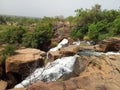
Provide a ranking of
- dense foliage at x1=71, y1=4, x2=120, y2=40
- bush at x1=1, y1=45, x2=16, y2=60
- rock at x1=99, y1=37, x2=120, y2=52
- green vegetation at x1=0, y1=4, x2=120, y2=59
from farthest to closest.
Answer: dense foliage at x1=71, y1=4, x2=120, y2=40, green vegetation at x1=0, y1=4, x2=120, y2=59, rock at x1=99, y1=37, x2=120, y2=52, bush at x1=1, y1=45, x2=16, y2=60

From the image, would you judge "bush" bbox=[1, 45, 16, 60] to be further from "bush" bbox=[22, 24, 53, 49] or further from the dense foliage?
the dense foliage

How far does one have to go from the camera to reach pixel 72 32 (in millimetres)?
36219

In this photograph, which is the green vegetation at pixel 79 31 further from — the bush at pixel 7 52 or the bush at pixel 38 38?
the bush at pixel 7 52

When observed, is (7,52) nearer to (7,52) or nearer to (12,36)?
(7,52)

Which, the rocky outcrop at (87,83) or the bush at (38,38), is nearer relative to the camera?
the rocky outcrop at (87,83)

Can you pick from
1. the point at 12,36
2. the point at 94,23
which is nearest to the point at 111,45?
the point at 94,23

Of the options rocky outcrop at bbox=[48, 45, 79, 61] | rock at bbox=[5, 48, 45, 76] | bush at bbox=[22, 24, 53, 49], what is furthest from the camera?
bush at bbox=[22, 24, 53, 49]

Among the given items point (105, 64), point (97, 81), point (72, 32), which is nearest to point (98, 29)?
point (72, 32)

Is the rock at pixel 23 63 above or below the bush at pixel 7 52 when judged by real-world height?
below

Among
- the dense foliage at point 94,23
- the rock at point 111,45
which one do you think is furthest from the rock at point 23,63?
the dense foliage at point 94,23

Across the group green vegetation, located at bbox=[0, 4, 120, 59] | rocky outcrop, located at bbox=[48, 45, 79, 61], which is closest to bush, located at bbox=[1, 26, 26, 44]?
green vegetation, located at bbox=[0, 4, 120, 59]

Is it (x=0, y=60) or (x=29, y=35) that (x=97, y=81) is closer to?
(x=0, y=60)

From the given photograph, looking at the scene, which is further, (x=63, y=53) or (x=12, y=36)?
(x=12, y=36)

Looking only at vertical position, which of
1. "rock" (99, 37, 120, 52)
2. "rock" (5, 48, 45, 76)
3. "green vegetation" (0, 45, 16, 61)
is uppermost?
"rock" (99, 37, 120, 52)
